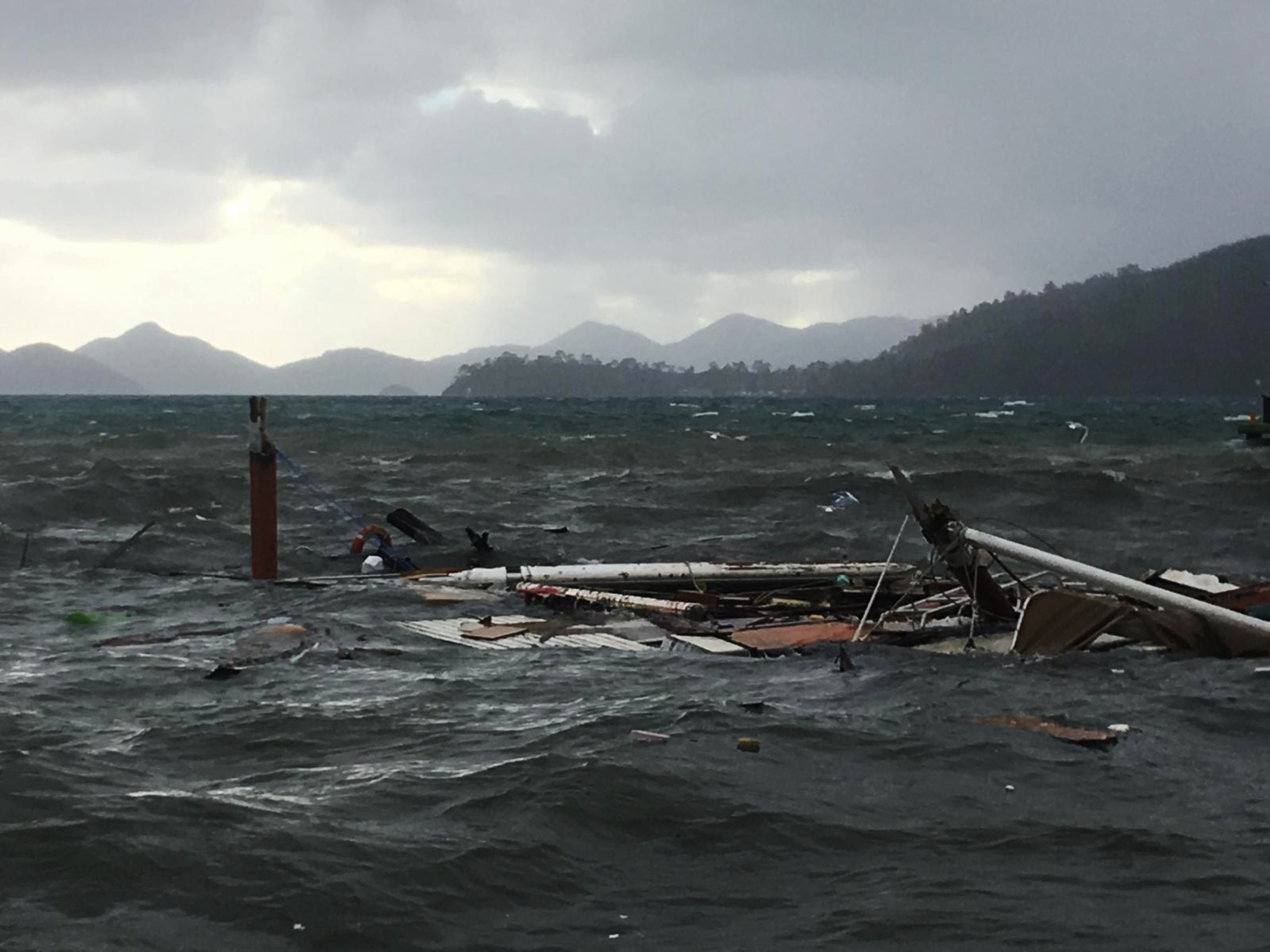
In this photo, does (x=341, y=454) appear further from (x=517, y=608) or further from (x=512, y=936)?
(x=512, y=936)

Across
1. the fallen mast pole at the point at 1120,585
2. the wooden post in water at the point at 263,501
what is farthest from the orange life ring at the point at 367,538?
the fallen mast pole at the point at 1120,585

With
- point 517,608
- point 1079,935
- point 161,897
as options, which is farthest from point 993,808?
point 517,608

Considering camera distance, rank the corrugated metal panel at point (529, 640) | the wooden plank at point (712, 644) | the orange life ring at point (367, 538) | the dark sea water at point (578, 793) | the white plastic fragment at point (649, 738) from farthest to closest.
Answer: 1. the orange life ring at point (367, 538)
2. the corrugated metal panel at point (529, 640)
3. the wooden plank at point (712, 644)
4. the white plastic fragment at point (649, 738)
5. the dark sea water at point (578, 793)

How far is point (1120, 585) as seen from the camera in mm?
11828

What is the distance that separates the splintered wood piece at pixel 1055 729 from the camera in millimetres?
8773

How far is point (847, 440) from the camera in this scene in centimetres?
6438

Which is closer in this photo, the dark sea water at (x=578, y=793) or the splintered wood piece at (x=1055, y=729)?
the dark sea water at (x=578, y=793)

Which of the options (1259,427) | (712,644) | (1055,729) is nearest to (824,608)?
(712,644)

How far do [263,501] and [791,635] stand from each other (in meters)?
8.11

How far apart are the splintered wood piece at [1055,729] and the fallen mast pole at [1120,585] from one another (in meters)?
2.83

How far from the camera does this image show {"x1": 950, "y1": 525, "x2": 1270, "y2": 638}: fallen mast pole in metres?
11.6

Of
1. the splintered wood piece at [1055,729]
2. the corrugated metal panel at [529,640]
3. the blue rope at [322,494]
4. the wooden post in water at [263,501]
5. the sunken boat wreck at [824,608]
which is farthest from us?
the blue rope at [322,494]

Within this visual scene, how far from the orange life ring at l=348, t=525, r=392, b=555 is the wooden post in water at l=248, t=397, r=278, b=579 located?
217cm

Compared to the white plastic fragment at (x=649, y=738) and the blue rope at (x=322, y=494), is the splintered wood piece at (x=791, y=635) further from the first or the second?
the blue rope at (x=322, y=494)
